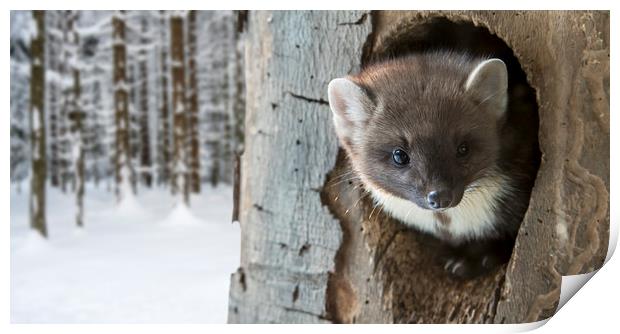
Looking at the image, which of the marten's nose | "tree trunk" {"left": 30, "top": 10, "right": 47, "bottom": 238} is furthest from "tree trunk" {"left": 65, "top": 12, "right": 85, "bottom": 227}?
the marten's nose

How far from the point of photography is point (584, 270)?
1.88 meters

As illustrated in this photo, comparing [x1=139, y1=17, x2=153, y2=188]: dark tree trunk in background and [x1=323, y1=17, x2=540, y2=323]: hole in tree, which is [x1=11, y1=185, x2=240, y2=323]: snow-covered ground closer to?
[x1=323, y1=17, x2=540, y2=323]: hole in tree

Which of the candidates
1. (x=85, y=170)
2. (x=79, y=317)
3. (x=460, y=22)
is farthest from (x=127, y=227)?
(x=460, y=22)

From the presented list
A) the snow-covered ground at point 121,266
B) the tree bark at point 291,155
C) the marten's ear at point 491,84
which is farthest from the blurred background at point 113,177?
the marten's ear at point 491,84

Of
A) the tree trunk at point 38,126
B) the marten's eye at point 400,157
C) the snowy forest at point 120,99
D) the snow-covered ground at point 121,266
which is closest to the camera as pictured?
the marten's eye at point 400,157

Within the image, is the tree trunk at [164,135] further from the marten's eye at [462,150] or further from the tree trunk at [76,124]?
the marten's eye at [462,150]

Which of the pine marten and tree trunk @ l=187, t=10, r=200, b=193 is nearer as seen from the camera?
the pine marten

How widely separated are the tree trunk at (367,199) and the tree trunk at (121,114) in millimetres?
868

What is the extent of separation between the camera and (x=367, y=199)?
6.53ft

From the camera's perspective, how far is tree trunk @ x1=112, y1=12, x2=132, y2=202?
2729 mm

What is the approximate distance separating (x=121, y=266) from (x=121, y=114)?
1.06 m

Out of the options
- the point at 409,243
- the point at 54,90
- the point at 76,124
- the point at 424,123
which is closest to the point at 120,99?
the point at 76,124

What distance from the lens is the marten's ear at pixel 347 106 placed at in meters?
1.87

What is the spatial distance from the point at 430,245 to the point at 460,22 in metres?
0.76
